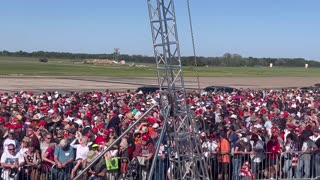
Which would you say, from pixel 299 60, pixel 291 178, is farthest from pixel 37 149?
pixel 299 60

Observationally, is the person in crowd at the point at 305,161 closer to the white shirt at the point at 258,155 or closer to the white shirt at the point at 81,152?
the white shirt at the point at 258,155

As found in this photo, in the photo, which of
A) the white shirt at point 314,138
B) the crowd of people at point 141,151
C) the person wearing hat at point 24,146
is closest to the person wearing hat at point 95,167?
the crowd of people at point 141,151

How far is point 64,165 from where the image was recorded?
13250 mm

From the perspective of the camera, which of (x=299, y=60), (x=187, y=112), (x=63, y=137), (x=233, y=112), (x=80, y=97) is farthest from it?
(x=299, y=60)

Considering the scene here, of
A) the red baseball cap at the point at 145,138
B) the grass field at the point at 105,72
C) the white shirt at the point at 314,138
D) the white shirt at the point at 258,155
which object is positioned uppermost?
the red baseball cap at the point at 145,138

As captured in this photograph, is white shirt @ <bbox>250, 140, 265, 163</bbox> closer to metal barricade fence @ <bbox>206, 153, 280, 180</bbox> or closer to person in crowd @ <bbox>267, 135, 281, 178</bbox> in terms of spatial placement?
metal barricade fence @ <bbox>206, 153, 280, 180</bbox>

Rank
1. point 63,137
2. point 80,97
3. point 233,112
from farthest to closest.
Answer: point 80,97 < point 233,112 < point 63,137

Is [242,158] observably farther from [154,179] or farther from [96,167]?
[96,167]

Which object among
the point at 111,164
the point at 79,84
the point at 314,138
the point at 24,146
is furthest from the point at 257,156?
the point at 79,84

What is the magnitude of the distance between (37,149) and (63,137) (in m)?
1.28

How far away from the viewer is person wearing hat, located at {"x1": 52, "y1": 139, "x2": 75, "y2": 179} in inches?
521

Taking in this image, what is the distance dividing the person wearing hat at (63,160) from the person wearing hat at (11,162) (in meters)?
0.79

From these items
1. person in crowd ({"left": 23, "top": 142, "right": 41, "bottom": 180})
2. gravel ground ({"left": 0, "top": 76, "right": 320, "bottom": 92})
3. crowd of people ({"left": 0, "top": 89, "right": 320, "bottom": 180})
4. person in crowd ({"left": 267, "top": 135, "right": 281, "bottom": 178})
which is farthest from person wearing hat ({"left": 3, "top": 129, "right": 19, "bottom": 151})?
gravel ground ({"left": 0, "top": 76, "right": 320, "bottom": 92})

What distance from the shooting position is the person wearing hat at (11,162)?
12.7 metres
